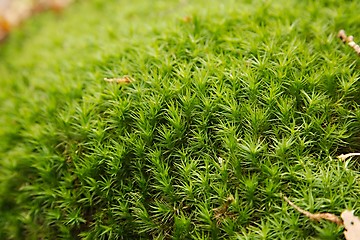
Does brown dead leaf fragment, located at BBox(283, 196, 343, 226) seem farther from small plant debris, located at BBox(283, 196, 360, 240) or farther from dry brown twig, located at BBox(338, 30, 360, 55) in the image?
dry brown twig, located at BBox(338, 30, 360, 55)

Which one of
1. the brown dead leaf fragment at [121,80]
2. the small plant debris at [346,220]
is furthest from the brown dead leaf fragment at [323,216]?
the brown dead leaf fragment at [121,80]

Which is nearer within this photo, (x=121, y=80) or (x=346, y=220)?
(x=346, y=220)

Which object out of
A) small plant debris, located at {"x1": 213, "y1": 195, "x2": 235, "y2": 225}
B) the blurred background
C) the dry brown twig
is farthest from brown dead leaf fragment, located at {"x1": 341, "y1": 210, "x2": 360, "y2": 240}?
the blurred background

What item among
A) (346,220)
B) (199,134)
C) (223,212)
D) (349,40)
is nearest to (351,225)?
(346,220)

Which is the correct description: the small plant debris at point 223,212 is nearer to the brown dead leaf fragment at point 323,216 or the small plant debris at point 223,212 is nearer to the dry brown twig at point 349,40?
the brown dead leaf fragment at point 323,216

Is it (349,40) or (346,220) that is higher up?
(349,40)

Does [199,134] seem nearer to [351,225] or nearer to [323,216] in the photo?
[323,216]

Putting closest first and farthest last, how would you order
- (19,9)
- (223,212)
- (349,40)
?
(223,212)
(349,40)
(19,9)
